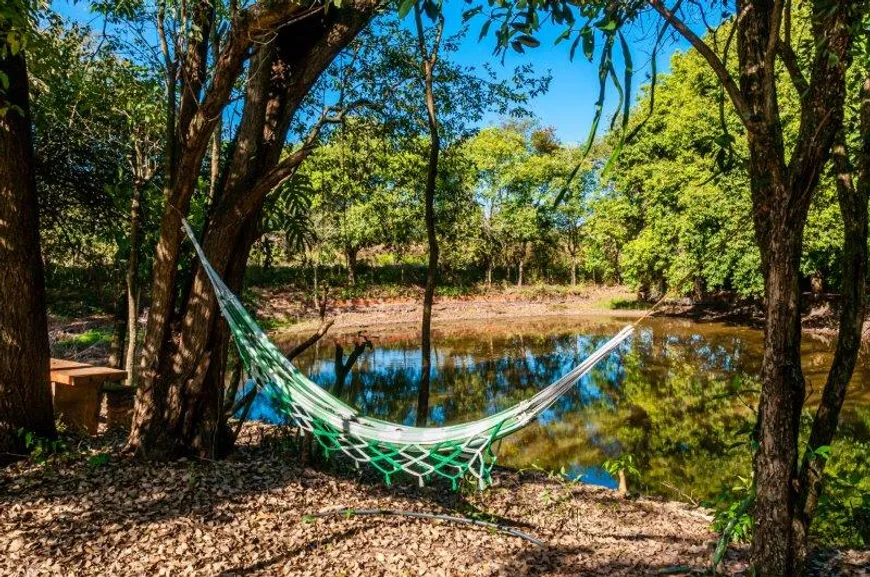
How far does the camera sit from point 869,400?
22.8 feet

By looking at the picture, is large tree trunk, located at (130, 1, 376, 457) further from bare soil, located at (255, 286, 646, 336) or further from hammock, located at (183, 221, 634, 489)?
bare soil, located at (255, 286, 646, 336)

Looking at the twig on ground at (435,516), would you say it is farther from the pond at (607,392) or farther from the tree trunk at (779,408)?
the tree trunk at (779,408)

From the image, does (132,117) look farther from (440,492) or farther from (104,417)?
(440,492)

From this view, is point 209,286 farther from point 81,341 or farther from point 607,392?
point 81,341

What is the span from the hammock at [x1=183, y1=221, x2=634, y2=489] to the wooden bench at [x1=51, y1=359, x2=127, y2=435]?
3.89 feet

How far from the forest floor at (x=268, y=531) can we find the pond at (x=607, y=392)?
0.71 meters

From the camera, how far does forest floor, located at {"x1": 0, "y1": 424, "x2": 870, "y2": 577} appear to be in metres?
2.10

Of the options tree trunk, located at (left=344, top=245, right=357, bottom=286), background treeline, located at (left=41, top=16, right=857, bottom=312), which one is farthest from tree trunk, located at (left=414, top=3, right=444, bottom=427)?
tree trunk, located at (left=344, top=245, right=357, bottom=286)

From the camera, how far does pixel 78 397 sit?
325 centimetres

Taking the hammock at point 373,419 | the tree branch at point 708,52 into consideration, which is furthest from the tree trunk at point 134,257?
the tree branch at point 708,52

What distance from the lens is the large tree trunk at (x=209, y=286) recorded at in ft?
9.00

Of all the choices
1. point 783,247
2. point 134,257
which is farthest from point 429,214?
point 783,247

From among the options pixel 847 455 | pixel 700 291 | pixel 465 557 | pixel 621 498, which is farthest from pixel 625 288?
pixel 465 557

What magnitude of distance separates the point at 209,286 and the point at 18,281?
0.79 meters
